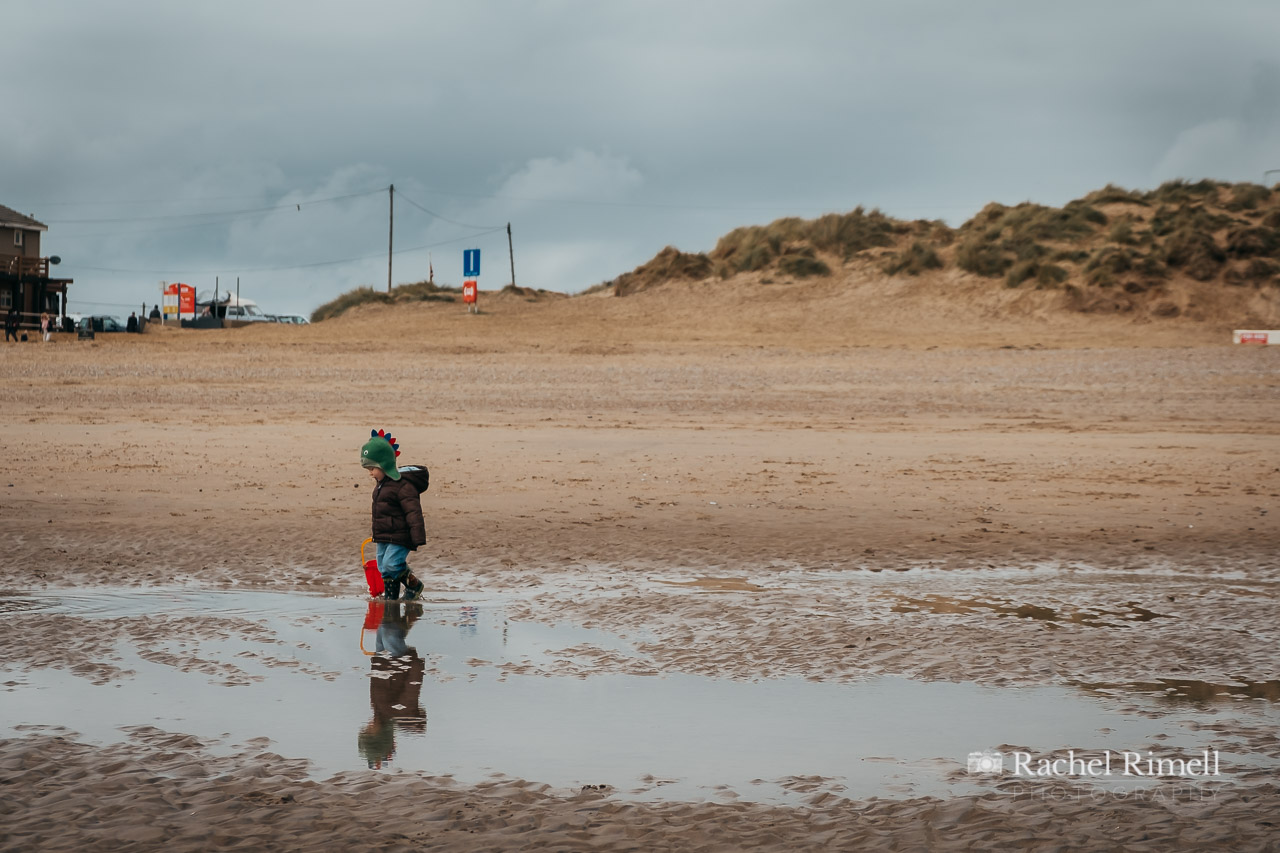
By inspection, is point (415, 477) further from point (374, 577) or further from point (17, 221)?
point (17, 221)

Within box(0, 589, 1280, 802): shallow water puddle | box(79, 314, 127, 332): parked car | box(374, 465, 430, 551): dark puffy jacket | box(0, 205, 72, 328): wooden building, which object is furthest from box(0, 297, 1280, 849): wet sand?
box(0, 205, 72, 328): wooden building

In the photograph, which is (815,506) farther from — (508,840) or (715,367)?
(715,367)

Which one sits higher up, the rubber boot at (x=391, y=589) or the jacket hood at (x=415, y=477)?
the jacket hood at (x=415, y=477)

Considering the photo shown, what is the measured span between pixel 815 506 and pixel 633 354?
1943 centimetres

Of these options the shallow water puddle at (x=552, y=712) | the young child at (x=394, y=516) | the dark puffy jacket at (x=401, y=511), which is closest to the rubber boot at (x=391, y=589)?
the young child at (x=394, y=516)

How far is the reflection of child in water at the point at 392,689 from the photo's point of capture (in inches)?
185

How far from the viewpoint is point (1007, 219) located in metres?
50.8

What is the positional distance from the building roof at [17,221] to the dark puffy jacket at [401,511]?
57.4 m

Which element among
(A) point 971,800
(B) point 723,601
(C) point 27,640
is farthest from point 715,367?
(A) point 971,800

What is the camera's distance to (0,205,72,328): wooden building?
56281 mm

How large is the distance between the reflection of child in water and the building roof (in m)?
58.2

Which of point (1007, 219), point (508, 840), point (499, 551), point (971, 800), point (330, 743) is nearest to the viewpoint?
point (508, 840)

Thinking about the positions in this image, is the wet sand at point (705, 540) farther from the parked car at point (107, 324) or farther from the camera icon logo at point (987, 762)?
the parked car at point (107, 324)

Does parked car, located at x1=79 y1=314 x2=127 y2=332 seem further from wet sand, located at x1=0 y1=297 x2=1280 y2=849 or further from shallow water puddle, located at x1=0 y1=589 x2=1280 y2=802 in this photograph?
shallow water puddle, located at x1=0 y1=589 x2=1280 y2=802
